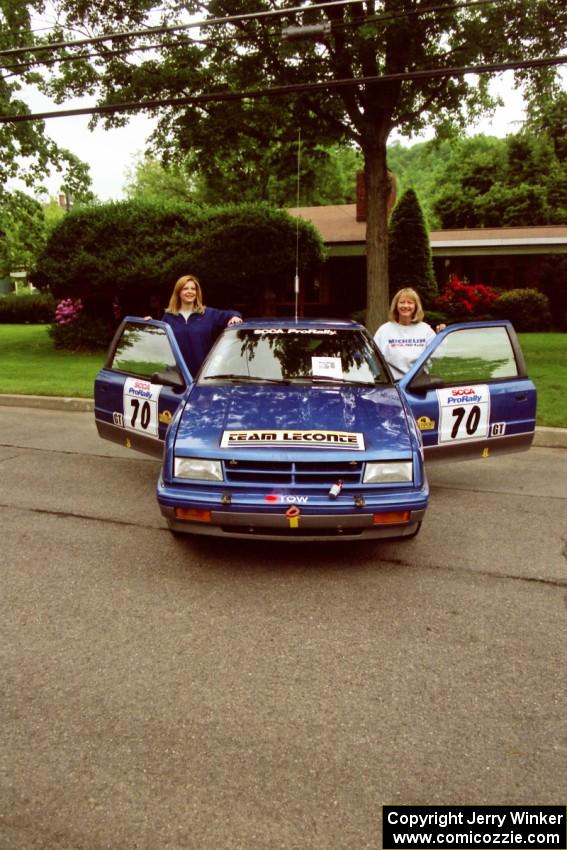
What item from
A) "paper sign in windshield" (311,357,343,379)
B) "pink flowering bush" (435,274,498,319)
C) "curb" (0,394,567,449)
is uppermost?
"pink flowering bush" (435,274,498,319)

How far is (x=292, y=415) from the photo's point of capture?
13.8 ft

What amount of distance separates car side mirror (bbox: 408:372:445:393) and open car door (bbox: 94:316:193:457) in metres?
1.73

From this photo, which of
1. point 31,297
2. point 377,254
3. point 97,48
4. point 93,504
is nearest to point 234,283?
point 377,254

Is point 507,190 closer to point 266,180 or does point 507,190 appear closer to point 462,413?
point 266,180

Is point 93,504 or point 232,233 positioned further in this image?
point 232,233

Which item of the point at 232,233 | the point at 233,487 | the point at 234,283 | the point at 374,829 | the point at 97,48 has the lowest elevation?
the point at 374,829

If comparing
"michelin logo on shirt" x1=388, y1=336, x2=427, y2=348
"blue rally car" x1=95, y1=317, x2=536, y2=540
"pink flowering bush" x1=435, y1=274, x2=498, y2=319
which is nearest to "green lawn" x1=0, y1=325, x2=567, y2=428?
"pink flowering bush" x1=435, y1=274, x2=498, y2=319

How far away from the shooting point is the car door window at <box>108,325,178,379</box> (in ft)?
18.5

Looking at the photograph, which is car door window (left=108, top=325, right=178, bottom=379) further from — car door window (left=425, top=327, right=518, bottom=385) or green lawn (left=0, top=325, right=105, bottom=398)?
green lawn (left=0, top=325, right=105, bottom=398)

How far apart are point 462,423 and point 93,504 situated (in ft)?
10.2

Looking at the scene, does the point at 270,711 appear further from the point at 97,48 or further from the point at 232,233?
the point at 97,48

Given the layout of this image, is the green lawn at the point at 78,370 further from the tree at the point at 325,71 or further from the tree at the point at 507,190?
the tree at the point at 507,190

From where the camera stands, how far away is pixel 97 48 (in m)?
14.1

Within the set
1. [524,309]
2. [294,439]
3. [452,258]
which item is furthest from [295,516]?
[452,258]
